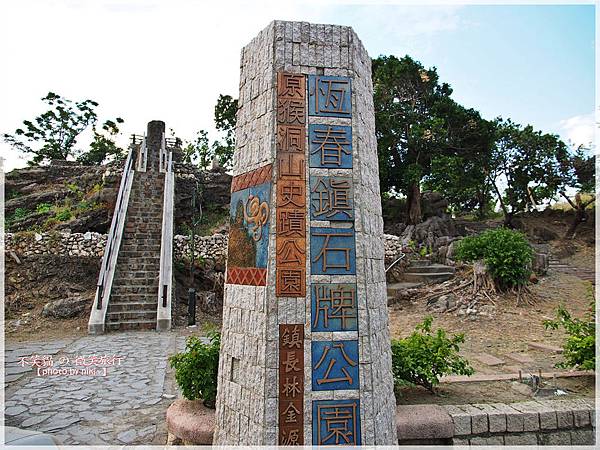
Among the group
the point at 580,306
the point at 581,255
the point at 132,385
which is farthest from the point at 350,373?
the point at 581,255

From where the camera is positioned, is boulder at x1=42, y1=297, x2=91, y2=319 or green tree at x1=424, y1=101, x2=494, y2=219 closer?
boulder at x1=42, y1=297, x2=91, y2=319

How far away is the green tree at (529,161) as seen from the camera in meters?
17.7

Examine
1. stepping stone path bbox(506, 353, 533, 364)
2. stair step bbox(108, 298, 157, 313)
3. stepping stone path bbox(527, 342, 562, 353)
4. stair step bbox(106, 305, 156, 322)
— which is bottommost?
stepping stone path bbox(506, 353, 533, 364)

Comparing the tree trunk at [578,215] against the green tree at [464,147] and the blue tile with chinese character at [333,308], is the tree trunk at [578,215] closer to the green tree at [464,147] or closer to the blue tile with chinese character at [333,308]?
the green tree at [464,147]

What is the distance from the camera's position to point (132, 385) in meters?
5.24

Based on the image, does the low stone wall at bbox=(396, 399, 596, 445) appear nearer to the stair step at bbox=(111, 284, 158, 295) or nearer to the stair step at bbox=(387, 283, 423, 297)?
the stair step at bbox=(387, 283, 423, 297)

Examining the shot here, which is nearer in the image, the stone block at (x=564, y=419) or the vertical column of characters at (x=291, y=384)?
the vertical column of characters at (x=291, y=384)

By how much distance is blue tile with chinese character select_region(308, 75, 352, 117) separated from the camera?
131 inches

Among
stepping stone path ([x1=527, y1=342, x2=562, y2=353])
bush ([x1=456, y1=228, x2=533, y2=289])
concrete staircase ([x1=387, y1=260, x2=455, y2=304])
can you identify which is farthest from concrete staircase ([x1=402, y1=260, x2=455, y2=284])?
stepping stone path ([x1=527, y1=342, x2=562, y2=353])

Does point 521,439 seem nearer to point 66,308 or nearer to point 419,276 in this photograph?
point 419,276

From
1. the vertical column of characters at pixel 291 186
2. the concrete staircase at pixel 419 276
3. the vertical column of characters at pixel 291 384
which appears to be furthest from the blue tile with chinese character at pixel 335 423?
the concrete staircase at pixel 419 276

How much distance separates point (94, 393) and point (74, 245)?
24.6 feet

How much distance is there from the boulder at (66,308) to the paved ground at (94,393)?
1802 millimetres

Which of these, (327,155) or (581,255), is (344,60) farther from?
(581,255)
